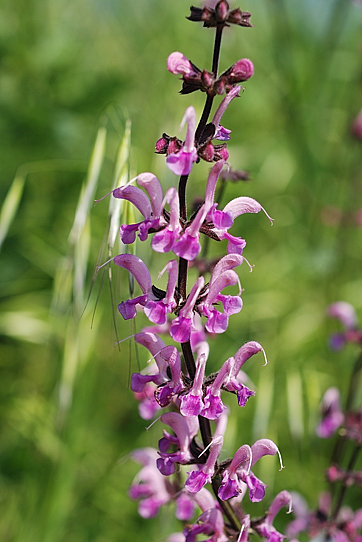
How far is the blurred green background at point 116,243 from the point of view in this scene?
1761mm

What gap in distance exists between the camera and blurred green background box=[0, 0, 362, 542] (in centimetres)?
176

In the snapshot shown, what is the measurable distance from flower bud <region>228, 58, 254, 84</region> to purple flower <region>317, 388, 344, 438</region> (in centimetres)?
93

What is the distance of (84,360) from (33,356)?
767mm

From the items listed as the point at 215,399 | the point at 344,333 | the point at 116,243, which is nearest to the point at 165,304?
the point at 215,399

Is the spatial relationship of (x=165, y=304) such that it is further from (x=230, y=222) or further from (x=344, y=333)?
(x=344, y=333)

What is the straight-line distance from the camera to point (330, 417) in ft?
4.86

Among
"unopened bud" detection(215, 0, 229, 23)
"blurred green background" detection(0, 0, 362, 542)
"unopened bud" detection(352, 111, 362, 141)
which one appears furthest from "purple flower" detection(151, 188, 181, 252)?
"unopened bud" detection(352, 111, 362, 141)

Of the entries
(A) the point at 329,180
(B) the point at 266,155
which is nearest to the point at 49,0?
(B) the point at 266,155

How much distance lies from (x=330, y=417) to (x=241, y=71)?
970 millimetres

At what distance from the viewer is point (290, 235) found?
120 inches

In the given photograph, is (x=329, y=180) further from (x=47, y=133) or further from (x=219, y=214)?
(x=219, y=214)

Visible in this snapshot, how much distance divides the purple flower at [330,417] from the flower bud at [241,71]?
931 mm

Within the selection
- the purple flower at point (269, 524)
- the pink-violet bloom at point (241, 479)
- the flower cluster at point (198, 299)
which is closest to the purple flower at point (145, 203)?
the flower cluster at point (198, 299)

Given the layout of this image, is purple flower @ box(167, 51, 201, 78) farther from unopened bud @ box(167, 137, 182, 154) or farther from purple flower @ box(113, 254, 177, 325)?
purple flower @ box(113, 254, 177, 325)
